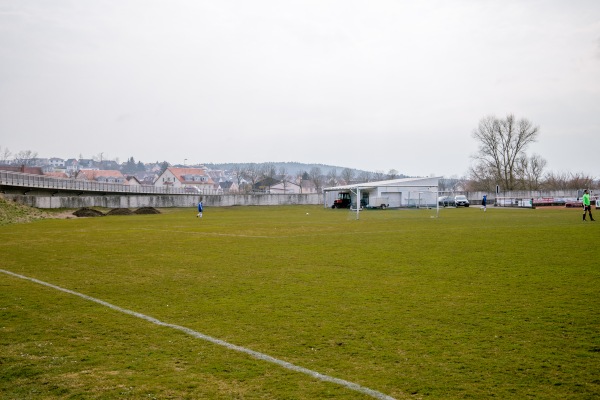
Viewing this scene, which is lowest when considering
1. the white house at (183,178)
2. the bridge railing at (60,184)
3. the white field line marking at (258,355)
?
the white field line marking at (258,355)

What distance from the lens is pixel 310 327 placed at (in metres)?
8.41

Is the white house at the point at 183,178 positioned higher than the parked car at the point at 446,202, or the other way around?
the white house at the point at 183,178

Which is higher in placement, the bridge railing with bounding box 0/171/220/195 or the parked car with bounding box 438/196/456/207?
the bridge railing with bounding box 0/171/220/195

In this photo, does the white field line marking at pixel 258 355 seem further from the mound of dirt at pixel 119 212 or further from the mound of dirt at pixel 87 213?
the mound of dirt at pixel 119 212

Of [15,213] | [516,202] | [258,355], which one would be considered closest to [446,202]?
[516,202]

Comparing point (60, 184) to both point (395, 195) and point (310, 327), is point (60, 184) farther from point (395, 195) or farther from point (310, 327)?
point (310, 327)

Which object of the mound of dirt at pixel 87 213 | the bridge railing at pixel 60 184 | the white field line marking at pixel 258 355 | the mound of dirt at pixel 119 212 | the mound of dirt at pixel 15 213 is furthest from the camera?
the mound of dirt at pixel 119 212

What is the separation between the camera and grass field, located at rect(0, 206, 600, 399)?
600 cm

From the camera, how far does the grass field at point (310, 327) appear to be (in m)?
6.00

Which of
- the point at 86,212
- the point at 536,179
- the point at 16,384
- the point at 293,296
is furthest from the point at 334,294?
the point at 536,179

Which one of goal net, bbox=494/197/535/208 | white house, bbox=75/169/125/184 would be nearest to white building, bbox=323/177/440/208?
goal net, bbox=494/197/535/208

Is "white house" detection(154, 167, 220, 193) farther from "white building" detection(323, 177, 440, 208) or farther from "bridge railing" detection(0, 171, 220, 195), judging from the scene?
"white building" detection(323, 177, 440, 208)

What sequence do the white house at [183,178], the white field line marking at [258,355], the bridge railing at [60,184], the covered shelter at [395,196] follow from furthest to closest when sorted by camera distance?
the white house at [183,178], the covered shelter at [395,196], the bridge railing at [60,184], the white field line marking at [258,355]

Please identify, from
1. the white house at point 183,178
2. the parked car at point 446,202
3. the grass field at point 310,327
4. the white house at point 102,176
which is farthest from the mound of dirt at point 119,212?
the white house at point 102,176
